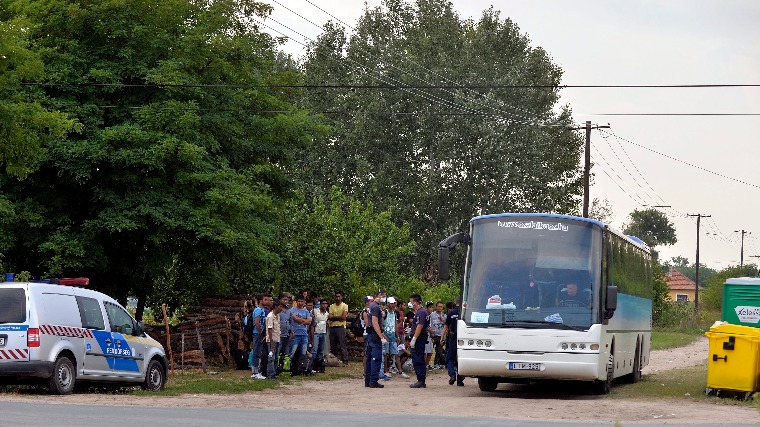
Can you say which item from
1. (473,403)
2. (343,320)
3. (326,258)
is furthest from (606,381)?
(326,258)

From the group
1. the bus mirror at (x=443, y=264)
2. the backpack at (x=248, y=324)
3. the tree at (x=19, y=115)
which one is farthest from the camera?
the backpack at (x=248, y=324)

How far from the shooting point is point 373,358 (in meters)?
24.5

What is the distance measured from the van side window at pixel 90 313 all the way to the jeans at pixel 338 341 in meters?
11.4

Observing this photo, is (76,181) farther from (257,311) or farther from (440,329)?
(440,329)

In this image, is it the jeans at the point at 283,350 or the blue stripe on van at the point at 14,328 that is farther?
the jeans at the point at 283,350

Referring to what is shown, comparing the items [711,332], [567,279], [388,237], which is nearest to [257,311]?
[567,279]

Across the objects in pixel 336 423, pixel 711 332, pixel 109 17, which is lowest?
pixel 336 423

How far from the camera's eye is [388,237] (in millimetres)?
46875

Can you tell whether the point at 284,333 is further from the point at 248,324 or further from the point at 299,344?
the point at 248,324

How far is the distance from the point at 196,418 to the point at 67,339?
16.4ft

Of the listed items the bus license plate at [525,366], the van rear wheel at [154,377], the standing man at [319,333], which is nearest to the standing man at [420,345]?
the bus license plate at [525,366]

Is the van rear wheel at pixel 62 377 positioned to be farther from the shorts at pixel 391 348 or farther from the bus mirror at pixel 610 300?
A: the shorts at pixel 391 348

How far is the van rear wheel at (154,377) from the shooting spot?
22266mm

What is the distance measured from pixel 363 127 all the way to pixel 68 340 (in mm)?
41617
